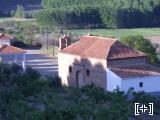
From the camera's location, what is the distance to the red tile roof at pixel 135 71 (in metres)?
30.5

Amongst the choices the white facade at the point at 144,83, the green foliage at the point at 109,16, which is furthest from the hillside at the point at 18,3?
the white facade at the point at 144,83

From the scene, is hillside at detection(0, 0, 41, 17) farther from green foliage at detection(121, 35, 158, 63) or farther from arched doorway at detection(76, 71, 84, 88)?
arched doorway at detection(76, 71, 84, 88)

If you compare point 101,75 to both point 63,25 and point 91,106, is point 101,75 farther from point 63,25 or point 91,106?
point 63,25

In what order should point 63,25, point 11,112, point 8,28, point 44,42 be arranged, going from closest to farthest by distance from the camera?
1. point 11,112
2. point 44,42
3. point 8,28
4. point 63,25

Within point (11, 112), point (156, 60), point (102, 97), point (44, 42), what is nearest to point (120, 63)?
point (156, 60)

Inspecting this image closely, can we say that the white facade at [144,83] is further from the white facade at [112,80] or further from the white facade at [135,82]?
the white facade at [112,80]

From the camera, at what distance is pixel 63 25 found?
79.8m

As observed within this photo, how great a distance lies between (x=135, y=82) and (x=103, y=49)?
2766 mm

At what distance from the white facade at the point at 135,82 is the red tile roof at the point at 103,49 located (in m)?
1.12

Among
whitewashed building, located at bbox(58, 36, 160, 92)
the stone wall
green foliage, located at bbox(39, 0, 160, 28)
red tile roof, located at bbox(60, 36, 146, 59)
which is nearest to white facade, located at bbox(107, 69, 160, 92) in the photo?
whitewashed building, located at bbox(58, 36, 160, 92)

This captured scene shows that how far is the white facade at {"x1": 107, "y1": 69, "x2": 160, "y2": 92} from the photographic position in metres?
30.0

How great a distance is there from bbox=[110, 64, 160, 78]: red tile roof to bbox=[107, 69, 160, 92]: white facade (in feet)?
0.59

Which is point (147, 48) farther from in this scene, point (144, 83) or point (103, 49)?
point (144, 83)

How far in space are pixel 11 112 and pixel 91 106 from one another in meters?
2.22
